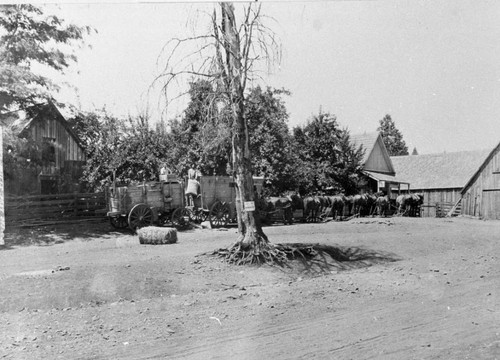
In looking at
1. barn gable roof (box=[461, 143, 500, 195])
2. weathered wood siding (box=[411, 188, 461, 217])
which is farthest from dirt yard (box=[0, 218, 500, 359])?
weathered wood siding (box=[411, 188, 461, 217])

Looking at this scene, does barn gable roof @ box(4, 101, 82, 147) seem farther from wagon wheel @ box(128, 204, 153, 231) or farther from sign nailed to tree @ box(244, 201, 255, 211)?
wagon wheel @ box(128, 204, 153, 231)

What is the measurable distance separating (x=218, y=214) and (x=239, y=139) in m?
6.33

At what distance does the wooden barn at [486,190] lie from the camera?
2802 centimetres

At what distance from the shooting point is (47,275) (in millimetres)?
7832

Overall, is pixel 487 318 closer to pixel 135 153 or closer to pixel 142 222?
pixel 142 222

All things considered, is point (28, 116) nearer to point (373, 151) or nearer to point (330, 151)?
point (330, 151)

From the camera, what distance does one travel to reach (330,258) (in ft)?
35.6

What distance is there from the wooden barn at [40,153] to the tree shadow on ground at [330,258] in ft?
18.1

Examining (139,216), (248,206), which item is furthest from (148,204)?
(248,206)

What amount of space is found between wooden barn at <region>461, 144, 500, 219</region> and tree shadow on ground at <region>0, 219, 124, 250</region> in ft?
77.4

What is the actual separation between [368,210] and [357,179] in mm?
2669

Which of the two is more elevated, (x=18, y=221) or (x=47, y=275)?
(x=18, y=221)

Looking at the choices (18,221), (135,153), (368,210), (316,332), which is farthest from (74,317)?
(368,210)

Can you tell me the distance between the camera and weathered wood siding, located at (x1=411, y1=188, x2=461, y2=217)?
3691 centimetres
